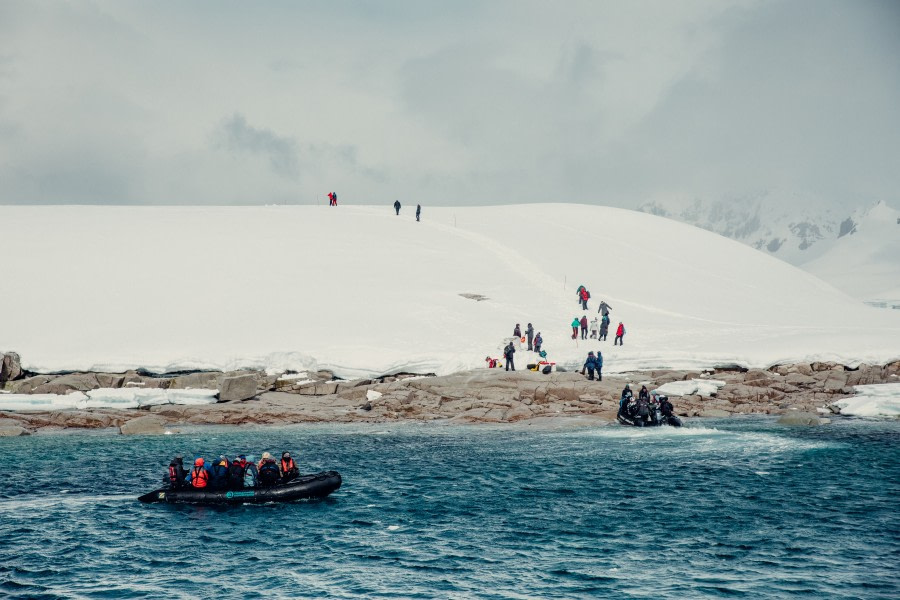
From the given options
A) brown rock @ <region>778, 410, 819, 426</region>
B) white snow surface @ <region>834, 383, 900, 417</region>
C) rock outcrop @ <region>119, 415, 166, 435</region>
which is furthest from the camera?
white snow surface @ <region>834, 383, 900, 417</region>

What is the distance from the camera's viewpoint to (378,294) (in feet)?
195

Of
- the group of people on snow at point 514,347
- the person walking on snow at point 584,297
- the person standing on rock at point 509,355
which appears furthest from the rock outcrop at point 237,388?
the person walking on snow at point 584,297

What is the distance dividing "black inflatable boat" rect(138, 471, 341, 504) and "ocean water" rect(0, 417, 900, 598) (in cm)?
42

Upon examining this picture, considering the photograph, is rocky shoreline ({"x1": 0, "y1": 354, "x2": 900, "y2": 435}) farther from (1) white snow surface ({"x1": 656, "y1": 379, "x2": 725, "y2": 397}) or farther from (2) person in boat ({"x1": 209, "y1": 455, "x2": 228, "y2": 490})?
(2) person in boat ({"x1": 209, "y1": 455, "x2": 228, "y2": 490})

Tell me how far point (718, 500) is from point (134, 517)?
1702 cm

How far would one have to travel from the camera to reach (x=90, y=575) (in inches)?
755

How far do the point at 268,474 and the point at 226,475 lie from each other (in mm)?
1285

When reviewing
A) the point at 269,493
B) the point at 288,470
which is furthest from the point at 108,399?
the point at 269,493

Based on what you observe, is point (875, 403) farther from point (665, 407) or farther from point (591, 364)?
point (591, 364)

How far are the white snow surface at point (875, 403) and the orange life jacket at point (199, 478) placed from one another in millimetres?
31502

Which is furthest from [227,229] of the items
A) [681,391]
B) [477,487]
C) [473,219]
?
[477,487]

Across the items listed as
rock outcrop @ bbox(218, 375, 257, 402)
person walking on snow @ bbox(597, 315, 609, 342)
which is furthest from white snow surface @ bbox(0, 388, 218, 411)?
person walking on snow @ bbox(597, 315, 609, 342)

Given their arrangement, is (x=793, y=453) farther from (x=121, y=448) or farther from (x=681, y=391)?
(x=121, y=448)

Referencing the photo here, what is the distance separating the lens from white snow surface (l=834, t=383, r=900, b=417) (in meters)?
42.4
